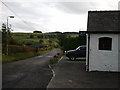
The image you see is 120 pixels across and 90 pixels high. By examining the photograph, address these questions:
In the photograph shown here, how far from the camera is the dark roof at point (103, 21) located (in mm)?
16250

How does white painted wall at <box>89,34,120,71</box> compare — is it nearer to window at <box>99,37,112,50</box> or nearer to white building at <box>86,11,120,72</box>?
white building at <box>86,11,120,72</box>

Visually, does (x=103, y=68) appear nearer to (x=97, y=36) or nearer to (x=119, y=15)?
(x=97, y=36)

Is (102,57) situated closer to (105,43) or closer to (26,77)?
(105,43)

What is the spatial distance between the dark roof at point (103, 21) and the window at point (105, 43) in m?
0.73

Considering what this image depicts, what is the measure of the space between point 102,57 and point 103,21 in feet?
10.6

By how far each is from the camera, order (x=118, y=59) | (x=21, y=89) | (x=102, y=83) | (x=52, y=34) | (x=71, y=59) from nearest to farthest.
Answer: (x=21, y=89) < (x=102, y=83) < (x=118, y=59) < (x=71, y=59) < (x=52, y=34)

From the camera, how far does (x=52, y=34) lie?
128m

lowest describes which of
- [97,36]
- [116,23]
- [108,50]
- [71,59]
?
[71,59]

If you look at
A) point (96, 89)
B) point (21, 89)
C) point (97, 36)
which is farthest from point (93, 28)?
point (21, 89)

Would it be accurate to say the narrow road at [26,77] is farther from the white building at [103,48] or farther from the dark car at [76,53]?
the dark car at [76,53]

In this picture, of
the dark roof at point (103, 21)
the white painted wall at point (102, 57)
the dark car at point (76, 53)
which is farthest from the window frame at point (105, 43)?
the dark car at point (76, 53)

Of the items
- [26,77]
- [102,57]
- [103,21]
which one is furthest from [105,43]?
[26,77]

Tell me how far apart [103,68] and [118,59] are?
135cm

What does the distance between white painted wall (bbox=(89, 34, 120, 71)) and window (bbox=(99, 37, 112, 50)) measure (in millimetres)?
275
